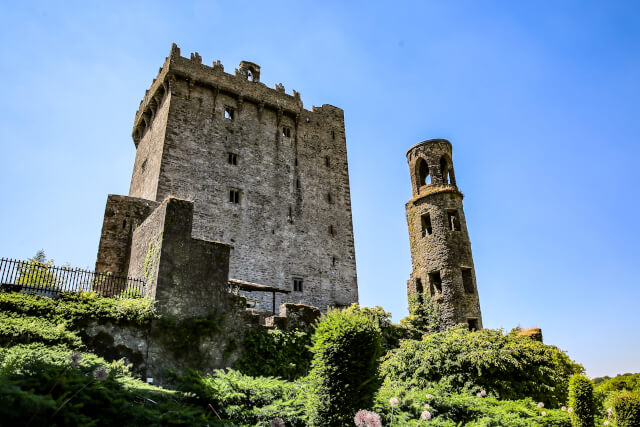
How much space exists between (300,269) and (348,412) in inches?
692

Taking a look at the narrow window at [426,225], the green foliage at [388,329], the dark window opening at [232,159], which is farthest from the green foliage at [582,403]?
the dark window opening at [232,159]

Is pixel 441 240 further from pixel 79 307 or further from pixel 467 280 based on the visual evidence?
pixel 79 307

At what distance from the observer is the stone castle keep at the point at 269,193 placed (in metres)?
23.2

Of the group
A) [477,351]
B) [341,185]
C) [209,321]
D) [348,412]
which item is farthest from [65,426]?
[341,185]

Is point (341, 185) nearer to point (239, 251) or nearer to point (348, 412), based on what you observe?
point (239, 251)

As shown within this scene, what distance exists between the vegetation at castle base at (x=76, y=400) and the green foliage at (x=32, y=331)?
181 centimetres

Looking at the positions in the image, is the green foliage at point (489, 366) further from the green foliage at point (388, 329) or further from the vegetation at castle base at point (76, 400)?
the vegetation at castle base at point (76, 400)

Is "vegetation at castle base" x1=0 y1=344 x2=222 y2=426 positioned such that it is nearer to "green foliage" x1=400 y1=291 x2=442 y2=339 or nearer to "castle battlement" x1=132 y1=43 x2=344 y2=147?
"green foliage" x1=400 y1=291 x2=442 y2=339

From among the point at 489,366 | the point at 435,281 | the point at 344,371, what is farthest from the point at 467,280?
the point at 344,371

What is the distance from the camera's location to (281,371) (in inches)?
550

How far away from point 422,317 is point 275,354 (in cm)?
1110

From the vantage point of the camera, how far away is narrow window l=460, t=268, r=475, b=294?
75.4ft

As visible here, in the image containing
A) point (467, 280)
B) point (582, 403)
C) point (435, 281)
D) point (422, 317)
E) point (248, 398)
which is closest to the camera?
point (248, 398)

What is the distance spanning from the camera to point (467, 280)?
23.3 m
